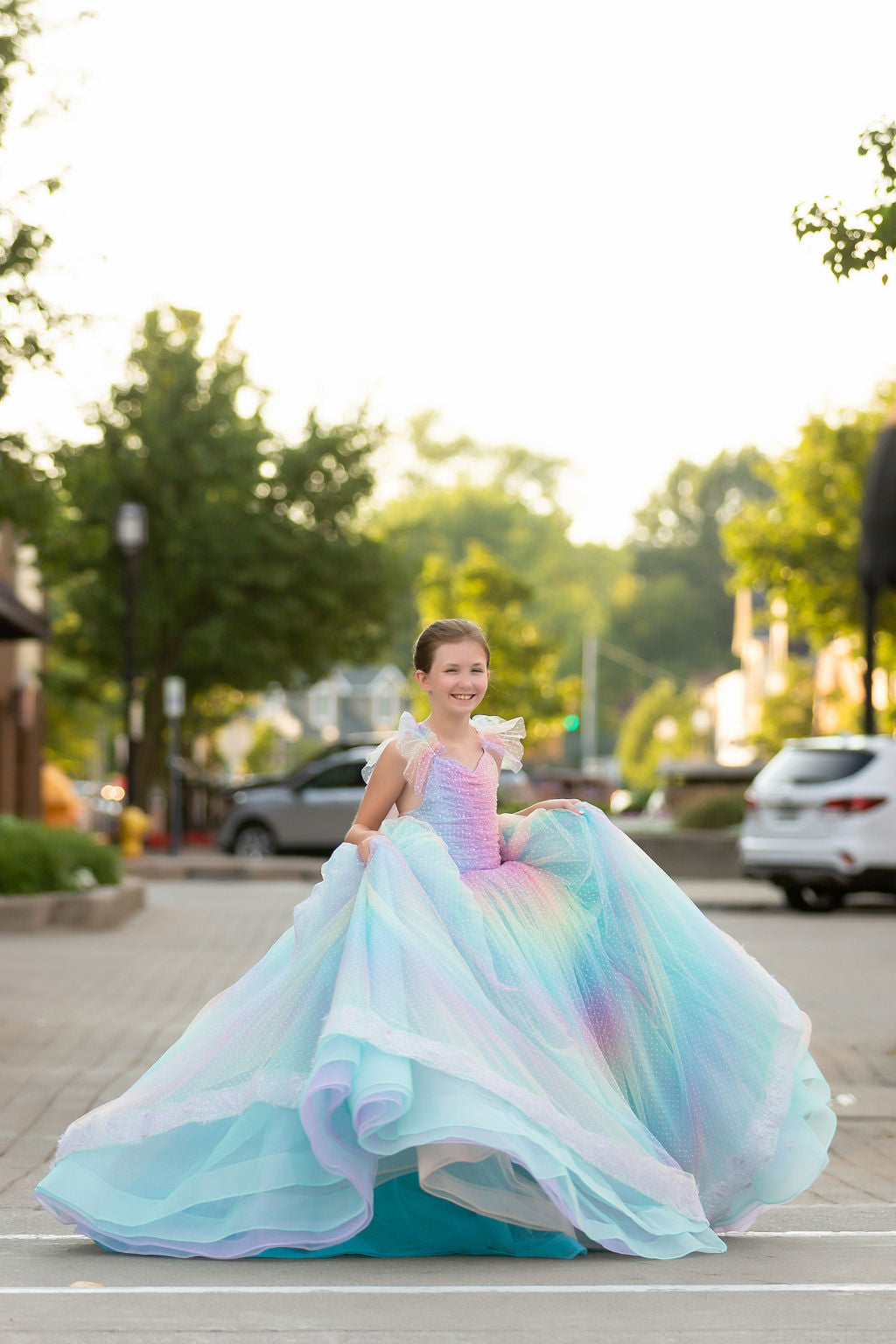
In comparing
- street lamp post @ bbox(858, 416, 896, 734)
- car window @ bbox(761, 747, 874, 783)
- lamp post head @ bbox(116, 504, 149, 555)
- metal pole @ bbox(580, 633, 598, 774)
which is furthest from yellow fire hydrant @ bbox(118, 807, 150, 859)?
metal pole @ bbox(580, 633, 598, 774)

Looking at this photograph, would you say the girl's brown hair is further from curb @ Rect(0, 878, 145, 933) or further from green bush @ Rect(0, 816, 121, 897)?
green bush @ Rect(0, 816, 121, 897)

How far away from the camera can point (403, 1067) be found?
493 cm

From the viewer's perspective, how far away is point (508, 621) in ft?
190

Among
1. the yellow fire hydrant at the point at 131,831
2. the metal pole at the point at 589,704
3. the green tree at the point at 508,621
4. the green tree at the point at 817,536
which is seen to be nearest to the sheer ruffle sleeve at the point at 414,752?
the yellow fire hydrant at the point at 131,831

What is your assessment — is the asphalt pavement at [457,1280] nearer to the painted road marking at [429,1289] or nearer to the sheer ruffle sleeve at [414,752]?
the painted road marking at [429,1289]

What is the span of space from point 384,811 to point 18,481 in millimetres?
7046

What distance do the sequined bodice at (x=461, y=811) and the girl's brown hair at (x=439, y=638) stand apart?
0.90 ft

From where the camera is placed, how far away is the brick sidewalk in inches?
309

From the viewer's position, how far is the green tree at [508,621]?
56.7 m

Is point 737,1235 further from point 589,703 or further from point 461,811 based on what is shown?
point 589,703

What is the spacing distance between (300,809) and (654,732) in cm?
6740

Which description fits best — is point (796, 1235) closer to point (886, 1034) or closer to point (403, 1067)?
point (403, 1067)

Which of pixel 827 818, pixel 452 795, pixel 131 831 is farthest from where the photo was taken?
pixel 131 831

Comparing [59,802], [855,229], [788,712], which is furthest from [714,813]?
[788,712]
